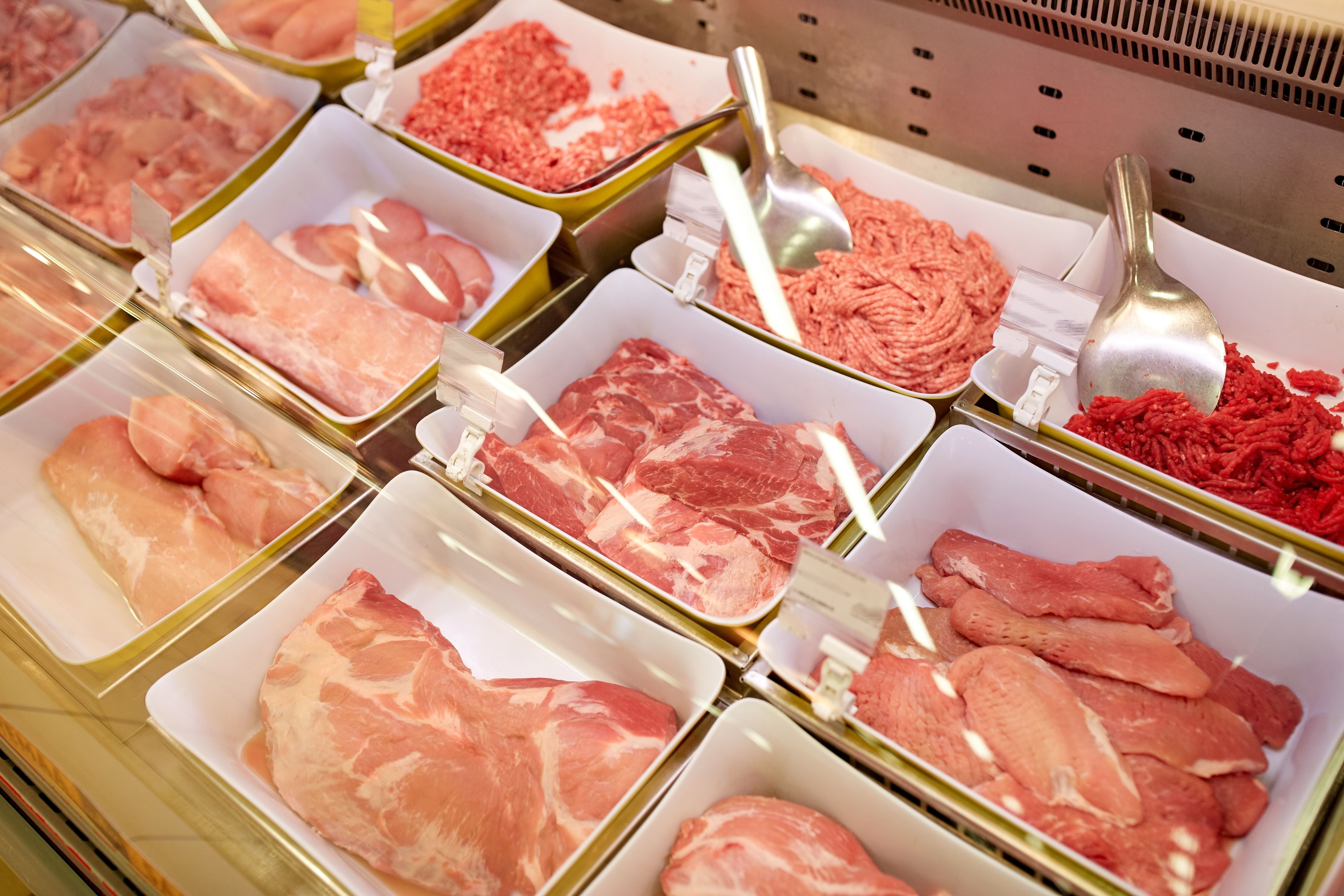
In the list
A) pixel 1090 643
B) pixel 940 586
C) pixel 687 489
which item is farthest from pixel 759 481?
pixel 1090 643

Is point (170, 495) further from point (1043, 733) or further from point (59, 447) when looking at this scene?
point (1043, 733)

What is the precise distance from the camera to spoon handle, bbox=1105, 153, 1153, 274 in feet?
Result: 6.82

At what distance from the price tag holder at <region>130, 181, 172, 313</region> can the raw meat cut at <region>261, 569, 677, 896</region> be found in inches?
42.7

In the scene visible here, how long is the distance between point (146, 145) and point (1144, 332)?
286 centimetres

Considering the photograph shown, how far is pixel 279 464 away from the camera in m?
2.28

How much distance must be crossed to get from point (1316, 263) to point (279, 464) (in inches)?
95.1

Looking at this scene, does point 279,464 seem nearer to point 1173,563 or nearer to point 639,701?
point 639,701

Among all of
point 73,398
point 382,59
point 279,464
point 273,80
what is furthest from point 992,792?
point 273,80

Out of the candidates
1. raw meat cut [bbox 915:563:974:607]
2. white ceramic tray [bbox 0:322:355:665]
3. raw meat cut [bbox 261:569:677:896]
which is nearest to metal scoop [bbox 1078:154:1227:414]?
raw meat cut [bbox 915:563:974:607]

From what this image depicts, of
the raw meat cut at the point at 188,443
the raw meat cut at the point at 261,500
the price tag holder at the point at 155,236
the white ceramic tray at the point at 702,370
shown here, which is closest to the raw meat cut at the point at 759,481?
the white ceramic tray at the point at 702,370

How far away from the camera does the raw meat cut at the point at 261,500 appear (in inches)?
82.3

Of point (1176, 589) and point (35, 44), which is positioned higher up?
point (1176, 589)

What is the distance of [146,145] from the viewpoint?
2936mm

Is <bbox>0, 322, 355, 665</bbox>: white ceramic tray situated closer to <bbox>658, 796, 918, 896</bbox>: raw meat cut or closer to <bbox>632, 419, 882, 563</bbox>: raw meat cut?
<bbox>632, 419, 882, 563</bbox>: raw meat cut
